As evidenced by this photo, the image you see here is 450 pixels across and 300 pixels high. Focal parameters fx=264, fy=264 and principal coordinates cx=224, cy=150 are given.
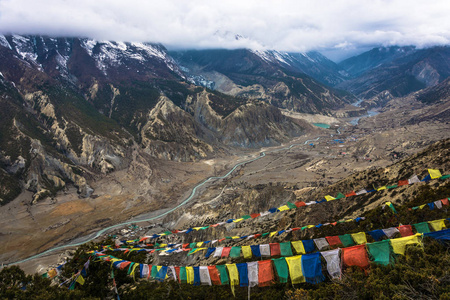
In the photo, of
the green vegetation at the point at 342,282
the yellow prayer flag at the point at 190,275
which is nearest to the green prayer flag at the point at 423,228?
the green vegetation at the point at 342,282

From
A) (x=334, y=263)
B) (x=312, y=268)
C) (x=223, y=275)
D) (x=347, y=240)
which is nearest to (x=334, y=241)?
(x=347, y=240)

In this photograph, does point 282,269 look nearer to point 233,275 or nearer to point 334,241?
point 233,275

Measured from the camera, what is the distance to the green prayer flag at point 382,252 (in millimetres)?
15453

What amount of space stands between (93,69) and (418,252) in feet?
626

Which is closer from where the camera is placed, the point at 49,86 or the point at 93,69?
the point at 49,86

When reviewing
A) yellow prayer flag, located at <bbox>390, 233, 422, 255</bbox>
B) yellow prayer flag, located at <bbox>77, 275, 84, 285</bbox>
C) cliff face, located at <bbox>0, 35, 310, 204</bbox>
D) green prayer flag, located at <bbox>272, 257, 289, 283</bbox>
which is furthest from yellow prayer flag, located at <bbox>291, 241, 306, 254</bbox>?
cliff face, located at <bbox>0, 35, 310, 204</bbox>

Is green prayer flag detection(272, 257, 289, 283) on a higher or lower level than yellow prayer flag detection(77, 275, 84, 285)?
higher

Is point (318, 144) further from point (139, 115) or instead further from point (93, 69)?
point (93, 69)

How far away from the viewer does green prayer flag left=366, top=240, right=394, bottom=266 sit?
1545 cm

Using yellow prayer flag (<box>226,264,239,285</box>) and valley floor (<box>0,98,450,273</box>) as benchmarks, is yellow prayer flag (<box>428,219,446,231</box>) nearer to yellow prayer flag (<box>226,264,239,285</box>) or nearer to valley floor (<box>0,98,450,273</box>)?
yellow prayer flag (<box>226,264,239,285</box>)

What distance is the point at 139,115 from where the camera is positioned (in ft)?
450

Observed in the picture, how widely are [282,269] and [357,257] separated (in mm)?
4599

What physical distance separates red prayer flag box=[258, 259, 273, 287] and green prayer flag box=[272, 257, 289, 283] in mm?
469

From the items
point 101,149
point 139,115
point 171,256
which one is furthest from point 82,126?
point 171,256
